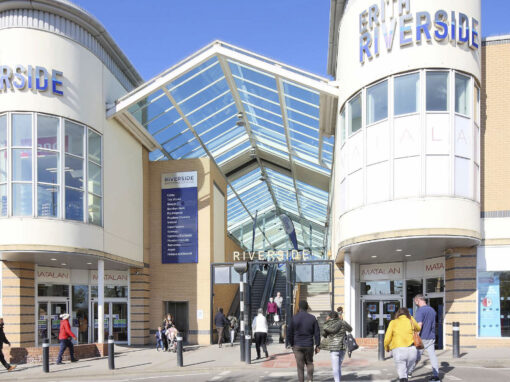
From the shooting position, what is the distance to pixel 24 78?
691 inches

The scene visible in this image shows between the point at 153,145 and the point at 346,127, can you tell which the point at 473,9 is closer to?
the point at 346,127

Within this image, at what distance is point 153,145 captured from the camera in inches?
984

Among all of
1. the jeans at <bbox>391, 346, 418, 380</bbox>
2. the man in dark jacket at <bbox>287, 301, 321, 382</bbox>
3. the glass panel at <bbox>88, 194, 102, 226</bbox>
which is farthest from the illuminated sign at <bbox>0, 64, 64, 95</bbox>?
the jeans at <bbox>391, 346, 418, 380</bbox>

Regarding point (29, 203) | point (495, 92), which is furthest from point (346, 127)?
point (29, 203)

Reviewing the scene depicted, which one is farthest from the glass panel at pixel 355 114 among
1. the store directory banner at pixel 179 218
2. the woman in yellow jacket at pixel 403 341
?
the store directory banner at pixel 179 218

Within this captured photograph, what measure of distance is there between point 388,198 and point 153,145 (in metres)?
12.4

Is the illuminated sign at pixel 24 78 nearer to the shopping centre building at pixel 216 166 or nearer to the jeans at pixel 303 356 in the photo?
the shopping centre building at pixel 216 166

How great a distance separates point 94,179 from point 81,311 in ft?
Result: 21.4

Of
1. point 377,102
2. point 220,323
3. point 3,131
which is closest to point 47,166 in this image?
point 3,131

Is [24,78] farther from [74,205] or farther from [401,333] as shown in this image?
[401,333]

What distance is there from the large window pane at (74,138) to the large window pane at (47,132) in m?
0.39

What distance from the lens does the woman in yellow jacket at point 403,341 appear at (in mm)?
9586

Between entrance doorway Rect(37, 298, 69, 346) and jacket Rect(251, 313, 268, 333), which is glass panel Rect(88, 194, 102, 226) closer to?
entrance doorway Rect(37, 298, 69, 346)

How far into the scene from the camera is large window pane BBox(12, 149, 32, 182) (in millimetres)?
17469
